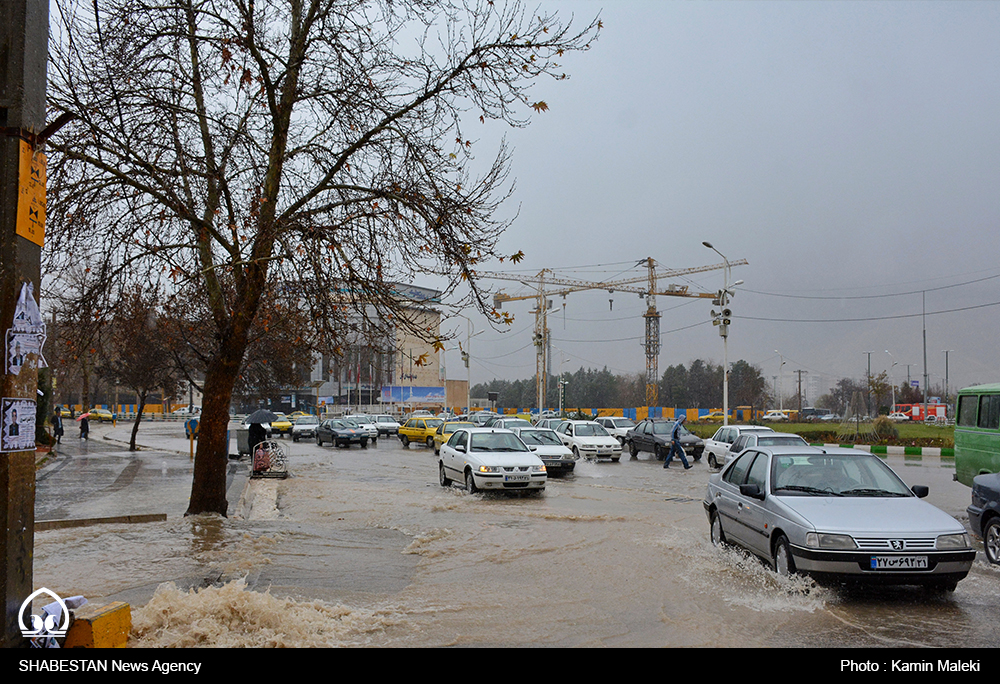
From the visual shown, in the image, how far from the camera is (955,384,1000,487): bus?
12.7 m

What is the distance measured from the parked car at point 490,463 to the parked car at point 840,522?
7.57 meters

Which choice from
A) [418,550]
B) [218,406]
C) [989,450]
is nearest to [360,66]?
[218,406]

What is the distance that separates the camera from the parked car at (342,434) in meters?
38.7

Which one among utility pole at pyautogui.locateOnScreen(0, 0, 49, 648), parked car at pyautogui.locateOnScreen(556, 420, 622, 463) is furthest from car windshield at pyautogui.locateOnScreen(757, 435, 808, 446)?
utility pole at pyautogui.locateOnScreen(0, 0, 49, 648)

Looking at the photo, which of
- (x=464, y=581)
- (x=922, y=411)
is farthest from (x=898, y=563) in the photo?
(x=922, y=411)

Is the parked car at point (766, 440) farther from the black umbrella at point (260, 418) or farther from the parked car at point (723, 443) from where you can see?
the black umbrella at point (260, 418)

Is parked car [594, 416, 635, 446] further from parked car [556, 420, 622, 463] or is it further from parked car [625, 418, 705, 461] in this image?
parked car [556, 420, 622, 463]

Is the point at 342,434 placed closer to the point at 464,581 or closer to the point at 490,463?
the point at 490,463

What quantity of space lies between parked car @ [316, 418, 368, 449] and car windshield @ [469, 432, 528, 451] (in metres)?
21.5

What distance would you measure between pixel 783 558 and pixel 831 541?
2.16 feet

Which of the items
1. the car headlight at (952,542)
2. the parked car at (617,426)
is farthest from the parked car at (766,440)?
the parked car at (617,426)
